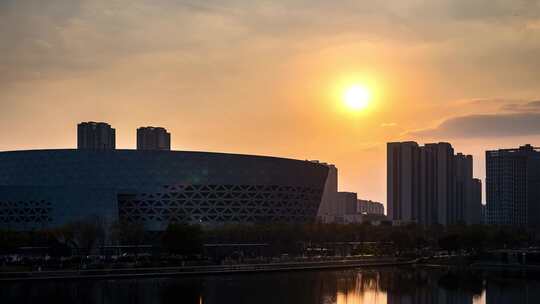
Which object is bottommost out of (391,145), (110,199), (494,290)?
(494,290)

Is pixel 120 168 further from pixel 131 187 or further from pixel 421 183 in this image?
pixel 421 183

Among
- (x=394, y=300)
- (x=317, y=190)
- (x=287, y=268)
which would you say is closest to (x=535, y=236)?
(x=317, y=190)

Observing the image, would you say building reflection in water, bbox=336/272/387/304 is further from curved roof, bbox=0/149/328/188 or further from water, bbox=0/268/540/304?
curved roof, bbox=0/149/328/188

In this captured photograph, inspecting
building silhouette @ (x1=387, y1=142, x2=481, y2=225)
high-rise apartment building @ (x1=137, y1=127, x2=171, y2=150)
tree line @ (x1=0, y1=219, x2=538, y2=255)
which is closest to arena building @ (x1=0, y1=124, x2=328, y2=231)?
tree line @ (x1=0, y1=219, x2=538, y2=255)

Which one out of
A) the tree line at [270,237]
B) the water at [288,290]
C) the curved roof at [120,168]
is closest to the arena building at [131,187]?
the curved roof at [120,168]

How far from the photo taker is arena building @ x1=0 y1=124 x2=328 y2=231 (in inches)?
3612

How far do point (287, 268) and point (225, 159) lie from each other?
2357 cm

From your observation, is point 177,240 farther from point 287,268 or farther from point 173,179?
point 173,179

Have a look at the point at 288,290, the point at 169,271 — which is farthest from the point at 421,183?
the point at 288,290

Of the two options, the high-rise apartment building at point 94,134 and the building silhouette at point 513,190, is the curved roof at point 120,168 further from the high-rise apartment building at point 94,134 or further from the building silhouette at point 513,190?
the building silhouette at point 513,190

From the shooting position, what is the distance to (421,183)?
532 feet

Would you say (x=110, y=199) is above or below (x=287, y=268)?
above

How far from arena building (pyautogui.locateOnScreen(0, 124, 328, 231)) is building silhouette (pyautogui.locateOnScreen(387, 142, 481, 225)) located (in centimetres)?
6467

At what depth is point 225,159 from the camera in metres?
98.1
